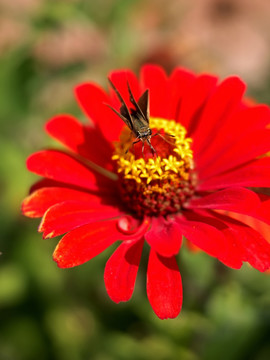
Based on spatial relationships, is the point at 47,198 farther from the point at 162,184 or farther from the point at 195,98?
the point at 195,98

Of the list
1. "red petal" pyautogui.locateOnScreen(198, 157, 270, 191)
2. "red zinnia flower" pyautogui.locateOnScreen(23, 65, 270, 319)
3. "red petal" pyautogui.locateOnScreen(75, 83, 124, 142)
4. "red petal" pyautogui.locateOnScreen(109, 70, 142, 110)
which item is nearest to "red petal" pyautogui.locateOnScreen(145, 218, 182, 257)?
"red zinnia flower" pyautogui.locateOnScreen(23, 65, 270, 319)

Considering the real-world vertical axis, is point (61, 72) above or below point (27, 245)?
above

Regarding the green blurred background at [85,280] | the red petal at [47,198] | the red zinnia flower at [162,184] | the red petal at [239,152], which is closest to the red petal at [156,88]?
the red zinnia flower at [162,184]


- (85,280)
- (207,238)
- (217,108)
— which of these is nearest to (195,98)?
(217,108)

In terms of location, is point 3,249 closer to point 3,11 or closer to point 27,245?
point 27,245

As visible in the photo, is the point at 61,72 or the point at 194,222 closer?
the point at 194,222

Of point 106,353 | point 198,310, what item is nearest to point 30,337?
point 106,353

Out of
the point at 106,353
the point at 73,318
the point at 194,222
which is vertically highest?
the point at 194,222
